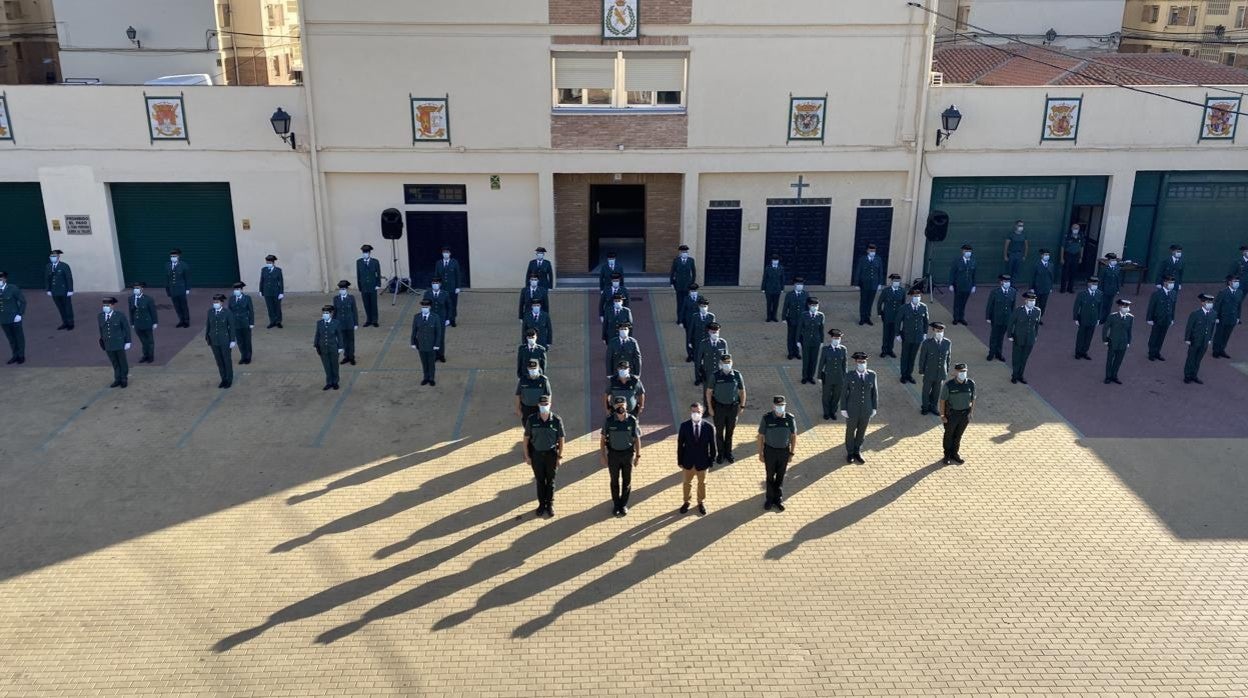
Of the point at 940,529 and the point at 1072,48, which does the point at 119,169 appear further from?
the point at 1072,48

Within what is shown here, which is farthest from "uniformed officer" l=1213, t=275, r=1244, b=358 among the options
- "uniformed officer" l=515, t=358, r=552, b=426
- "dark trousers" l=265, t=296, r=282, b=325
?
"dark trousers" l=265, t=296, r=282, b=325

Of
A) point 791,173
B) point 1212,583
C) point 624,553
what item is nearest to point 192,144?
point 791,173

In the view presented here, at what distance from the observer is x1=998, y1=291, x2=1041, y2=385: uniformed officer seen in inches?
642

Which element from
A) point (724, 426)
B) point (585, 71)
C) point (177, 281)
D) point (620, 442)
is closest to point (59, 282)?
point (177, 281)

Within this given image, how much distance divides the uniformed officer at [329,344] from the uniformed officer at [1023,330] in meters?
11.3

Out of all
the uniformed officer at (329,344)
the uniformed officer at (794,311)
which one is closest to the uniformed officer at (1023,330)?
the uniformed officer at (794,311)

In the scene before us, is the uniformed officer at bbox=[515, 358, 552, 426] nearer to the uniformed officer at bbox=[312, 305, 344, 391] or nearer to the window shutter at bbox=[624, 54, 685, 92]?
the uniformed officer at bbox=[312, 305, 344, 391]

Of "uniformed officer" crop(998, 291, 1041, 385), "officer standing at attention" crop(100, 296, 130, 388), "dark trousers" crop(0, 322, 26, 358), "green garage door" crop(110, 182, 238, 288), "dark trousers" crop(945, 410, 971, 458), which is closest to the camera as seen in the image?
"dark trousers" crop(945, 410, 971, 458)

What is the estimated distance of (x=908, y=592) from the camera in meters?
10.6

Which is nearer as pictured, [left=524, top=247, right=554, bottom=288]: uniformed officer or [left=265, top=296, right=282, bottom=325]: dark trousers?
[left=265, top=296, right=282, bottom=325]: dark trousers

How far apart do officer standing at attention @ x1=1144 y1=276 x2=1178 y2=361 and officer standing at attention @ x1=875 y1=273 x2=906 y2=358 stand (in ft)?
14.7

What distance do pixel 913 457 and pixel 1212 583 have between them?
13.3 feet

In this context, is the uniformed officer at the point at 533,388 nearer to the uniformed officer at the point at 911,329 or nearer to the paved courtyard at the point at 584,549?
the paved courtyard at the point at 584,549

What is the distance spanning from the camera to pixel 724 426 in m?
13.6
